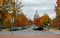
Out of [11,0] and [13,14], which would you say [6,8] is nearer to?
[11,0]

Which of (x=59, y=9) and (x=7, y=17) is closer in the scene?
(x=59, y=9)

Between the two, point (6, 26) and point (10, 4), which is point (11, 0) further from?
point (6, 26)

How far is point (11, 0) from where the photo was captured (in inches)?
2453

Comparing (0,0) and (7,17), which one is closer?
(0,0)

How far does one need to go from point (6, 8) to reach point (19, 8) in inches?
472

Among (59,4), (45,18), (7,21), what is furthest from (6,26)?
(45,18)

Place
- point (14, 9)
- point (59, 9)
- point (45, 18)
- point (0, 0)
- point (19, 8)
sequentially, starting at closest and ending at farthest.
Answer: point (0, 0), point (59, 9), point (14, 9), point (19, 8), point (45, 18)

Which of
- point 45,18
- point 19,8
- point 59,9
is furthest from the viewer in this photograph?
point 45,18

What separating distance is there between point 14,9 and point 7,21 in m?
5.70

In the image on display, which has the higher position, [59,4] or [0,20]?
[59,4]

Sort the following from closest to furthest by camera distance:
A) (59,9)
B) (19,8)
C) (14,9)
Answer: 1. (59,9)
2. (14,9)
3. (19,8)

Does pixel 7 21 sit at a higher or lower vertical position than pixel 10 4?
lower

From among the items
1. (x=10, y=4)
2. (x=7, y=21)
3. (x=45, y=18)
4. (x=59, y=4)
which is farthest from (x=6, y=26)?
(x=45, y=18)

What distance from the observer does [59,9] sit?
2426 inches
